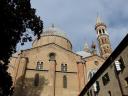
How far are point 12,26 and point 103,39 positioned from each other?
38883 millimetres

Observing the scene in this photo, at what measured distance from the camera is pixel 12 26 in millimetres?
15578

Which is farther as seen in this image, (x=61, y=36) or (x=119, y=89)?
(x=61, y=36)

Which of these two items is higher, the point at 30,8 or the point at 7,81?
the point at 30,8

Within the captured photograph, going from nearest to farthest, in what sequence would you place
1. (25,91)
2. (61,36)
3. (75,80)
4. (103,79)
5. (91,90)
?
(103,79) < (91,90) < (25,91) < (75,80) < (61,36)

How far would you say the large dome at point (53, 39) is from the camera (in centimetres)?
3716

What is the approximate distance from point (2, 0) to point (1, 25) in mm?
1658

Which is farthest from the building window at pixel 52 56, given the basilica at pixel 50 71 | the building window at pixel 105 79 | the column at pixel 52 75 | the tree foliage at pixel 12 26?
the tree foliage at pixel 12 26

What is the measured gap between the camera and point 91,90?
22.4 meters

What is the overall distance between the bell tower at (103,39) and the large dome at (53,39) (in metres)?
13.6

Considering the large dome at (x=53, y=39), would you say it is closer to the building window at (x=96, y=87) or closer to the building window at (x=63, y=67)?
the building window at (x=63, y=67)

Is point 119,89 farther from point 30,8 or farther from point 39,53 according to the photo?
point 39,53

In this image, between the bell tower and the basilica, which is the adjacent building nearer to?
the basilica

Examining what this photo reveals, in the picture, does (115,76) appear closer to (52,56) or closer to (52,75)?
(52,75)

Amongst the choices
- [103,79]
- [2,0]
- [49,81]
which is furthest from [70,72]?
[2,0]
